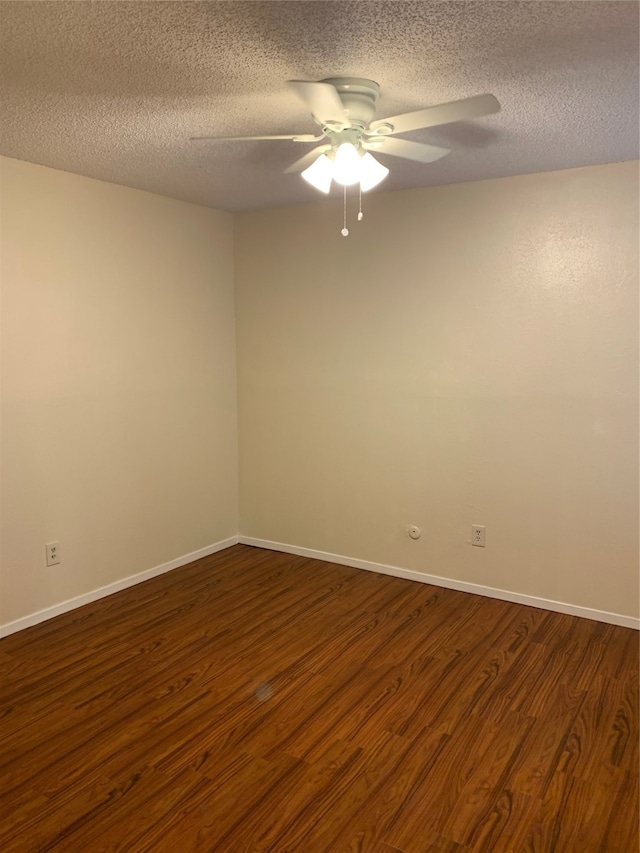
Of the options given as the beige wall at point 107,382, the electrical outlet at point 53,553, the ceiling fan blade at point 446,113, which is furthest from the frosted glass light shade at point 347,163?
the electrical outlet at point 53,553

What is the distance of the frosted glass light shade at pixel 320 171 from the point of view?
243cm

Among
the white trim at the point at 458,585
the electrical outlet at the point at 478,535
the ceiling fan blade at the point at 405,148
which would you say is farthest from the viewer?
the electrical outlet at the point at 478,535

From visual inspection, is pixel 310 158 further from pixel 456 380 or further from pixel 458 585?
pixel 458 585

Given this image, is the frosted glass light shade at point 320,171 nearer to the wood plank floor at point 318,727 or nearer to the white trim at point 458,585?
the wood plank floor at point 318,727

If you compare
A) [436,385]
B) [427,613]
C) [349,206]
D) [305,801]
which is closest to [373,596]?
[427,613]

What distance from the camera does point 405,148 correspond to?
7.99ft

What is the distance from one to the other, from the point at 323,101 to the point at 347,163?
0.33 metres

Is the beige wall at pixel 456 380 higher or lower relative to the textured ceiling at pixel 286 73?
lower

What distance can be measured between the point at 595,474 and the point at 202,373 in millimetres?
2542

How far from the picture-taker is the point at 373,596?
3.77m

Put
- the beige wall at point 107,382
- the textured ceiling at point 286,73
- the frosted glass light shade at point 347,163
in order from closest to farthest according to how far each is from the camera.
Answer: the textured ceiling at point 286,73
the frosted glass light shade at point 347,163
the beige wall at point 107,382

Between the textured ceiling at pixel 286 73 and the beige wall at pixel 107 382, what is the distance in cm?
51

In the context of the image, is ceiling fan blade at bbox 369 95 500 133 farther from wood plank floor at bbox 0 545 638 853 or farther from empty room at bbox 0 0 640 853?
wood plank floor at bbox 0 545 638 853

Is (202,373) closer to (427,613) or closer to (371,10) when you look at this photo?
(427,613)
